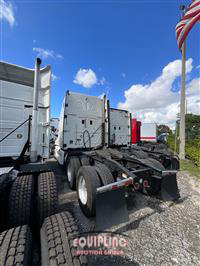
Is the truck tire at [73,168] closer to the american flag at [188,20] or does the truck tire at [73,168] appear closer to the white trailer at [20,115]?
the white trailer at [20,115]

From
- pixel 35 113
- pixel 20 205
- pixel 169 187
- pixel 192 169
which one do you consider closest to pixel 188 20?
pixel 192 169

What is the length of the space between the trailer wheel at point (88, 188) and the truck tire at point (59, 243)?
2.88 ft

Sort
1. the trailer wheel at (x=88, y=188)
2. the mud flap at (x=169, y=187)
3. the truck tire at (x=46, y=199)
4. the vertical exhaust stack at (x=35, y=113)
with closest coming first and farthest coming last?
the truck tire at (x=46, y=199) < the trailer wheel at (x=88, y=188) < the vertical exhaust stack at (x=35, y=113) < the mud flap at (x=169, y=187)

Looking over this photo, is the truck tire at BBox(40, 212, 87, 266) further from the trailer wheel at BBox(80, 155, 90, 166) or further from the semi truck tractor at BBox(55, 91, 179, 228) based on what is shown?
the trailer wheel at BBox(80, 155, 90, 166)

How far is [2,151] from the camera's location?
2.79 m

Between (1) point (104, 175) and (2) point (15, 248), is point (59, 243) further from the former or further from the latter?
(1) point (104, 175)

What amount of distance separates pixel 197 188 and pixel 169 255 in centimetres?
318

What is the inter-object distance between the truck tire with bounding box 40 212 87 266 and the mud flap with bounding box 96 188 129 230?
75cm

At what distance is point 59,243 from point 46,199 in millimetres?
855

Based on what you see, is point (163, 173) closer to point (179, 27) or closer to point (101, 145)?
Result: point (101, 145)

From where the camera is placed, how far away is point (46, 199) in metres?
1.89

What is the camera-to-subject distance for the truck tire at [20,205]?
169cm

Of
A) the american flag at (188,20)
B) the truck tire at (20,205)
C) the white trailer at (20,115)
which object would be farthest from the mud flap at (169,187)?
the american flag at (188,20)

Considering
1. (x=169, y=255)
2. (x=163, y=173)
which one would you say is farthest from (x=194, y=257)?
(x=163, y=173)
